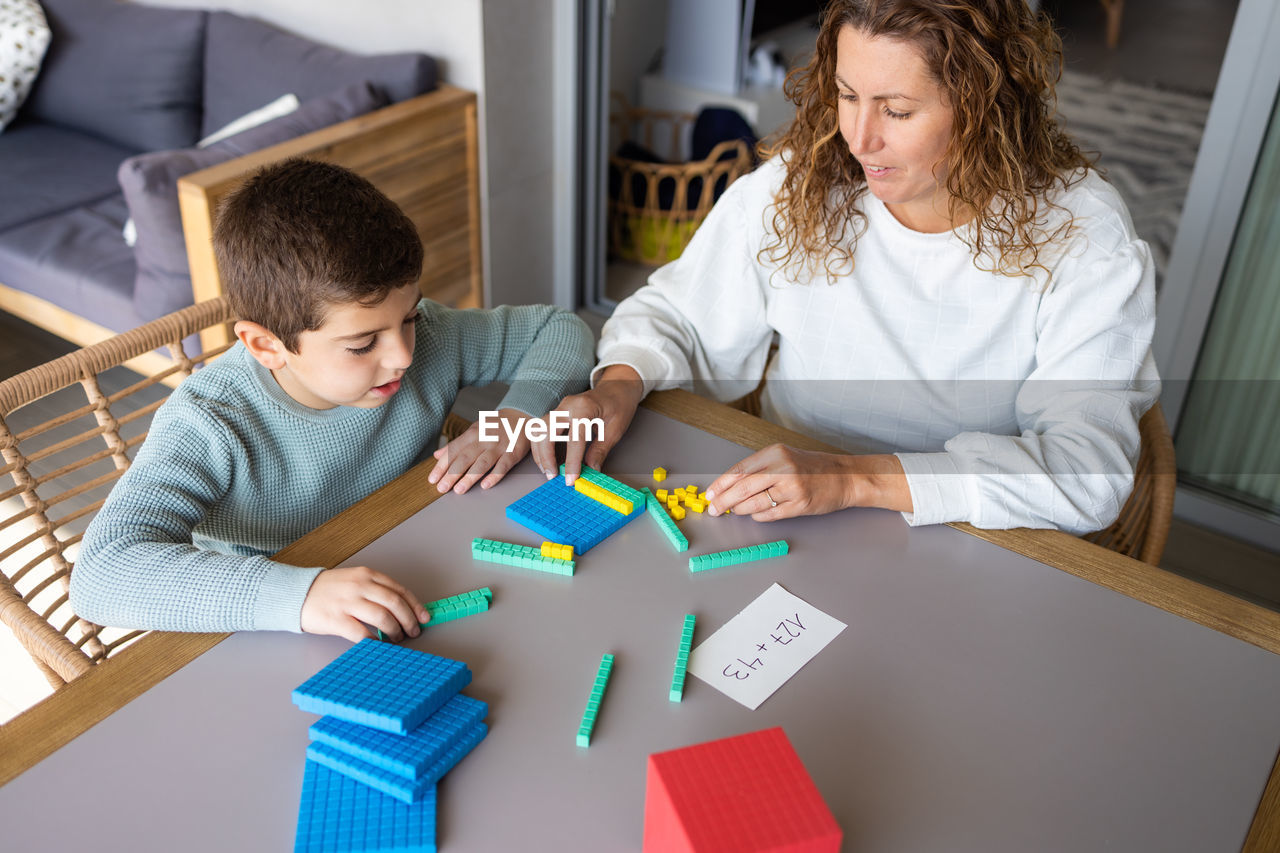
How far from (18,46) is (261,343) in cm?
267

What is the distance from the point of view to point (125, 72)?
3.14 metres

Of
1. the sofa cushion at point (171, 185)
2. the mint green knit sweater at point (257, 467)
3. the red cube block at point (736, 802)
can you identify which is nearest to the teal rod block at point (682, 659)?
the red cube block at point (736, 802)

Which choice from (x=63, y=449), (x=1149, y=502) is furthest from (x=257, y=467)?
(x=1149, y=502)

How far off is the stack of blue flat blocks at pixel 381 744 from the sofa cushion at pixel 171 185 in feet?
5.64

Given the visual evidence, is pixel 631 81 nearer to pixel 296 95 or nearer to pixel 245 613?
pixel 296 95

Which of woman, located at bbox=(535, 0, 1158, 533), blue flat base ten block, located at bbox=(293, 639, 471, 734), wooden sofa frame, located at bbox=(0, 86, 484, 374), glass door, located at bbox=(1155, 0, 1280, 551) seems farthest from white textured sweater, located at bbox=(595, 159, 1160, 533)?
wooden sofa frame, located at bbox=(0, 86, 484, 374)

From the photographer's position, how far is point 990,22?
1216 millimetres

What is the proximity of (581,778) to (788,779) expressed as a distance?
0.19 m

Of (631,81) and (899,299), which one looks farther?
(631,81)

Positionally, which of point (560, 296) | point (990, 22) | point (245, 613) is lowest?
point (560, 296)

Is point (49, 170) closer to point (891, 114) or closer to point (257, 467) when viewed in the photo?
point (257, 467)

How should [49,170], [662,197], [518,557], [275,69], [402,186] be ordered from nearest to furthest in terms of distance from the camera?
[518,557] < [402,186] < [275,69] < [49,170] < [662,197]

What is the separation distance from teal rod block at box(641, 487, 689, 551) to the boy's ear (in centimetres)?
46

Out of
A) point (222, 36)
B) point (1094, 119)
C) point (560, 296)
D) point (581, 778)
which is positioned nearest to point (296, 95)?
point (222, 36)
